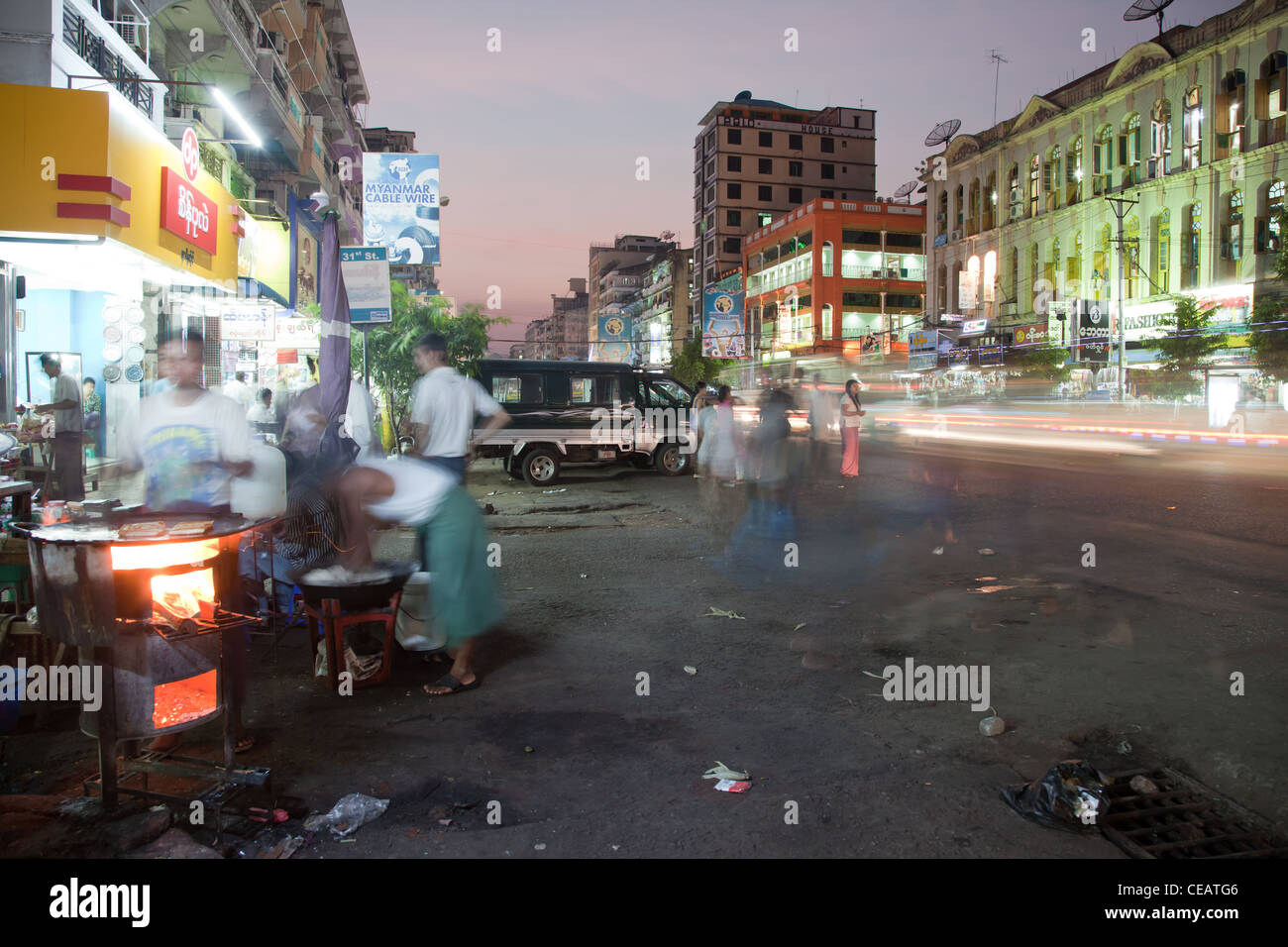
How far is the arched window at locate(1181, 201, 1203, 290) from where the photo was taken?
3328 centimetres

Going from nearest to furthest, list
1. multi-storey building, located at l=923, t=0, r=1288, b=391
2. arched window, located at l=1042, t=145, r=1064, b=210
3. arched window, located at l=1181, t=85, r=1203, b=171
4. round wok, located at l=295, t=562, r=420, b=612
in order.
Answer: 1. round wok, located at l=295, t=562, r=420, b=612
2. multi-storey building, located at l=923, t=0, r=1288, b=391
3. arched window, located at l=1181, t=85, r=1203, b=171
4. arched window, located at l=1042, t=145, r=1064, b=210

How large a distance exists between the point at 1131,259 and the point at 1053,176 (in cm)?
803

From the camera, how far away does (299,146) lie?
24703 mm

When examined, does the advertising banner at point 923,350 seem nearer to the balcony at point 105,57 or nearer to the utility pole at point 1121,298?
the utility pole at point 1121,298

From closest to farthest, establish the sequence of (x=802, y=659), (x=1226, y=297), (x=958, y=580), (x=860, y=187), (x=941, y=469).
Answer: (x=802, y=659) < (x=958, y=580) < (x=941, y=469) < (x=1226, y=297) < (x=860, y=187)

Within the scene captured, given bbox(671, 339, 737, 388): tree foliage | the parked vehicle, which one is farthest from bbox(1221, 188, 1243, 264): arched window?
bbox(671, 339, 737, 388): tree foliage

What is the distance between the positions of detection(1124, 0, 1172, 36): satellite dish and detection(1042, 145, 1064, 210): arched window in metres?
6.27

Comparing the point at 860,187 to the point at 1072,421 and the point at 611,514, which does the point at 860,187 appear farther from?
the point at 611,514

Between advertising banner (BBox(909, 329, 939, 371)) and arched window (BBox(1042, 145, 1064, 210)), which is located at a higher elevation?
arched window (BBox(1042, 145, 1064, 210))

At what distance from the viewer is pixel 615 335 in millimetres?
104500

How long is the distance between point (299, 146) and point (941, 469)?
20021 mm

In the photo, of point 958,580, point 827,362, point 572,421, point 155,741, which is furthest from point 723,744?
point 827,362

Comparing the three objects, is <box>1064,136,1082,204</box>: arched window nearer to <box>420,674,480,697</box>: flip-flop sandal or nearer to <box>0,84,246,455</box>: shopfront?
<box>0,84,246,455</box>: shopfront

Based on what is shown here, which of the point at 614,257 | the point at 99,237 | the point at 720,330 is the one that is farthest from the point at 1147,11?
the point at 614,257
